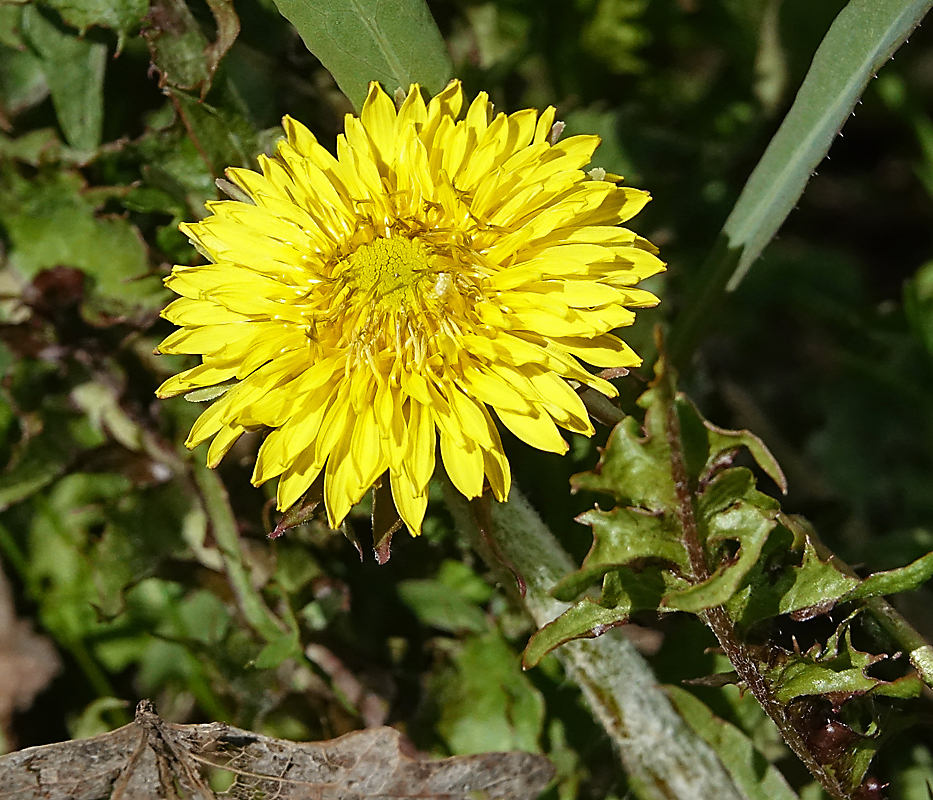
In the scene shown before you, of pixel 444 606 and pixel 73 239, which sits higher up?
pixel 73 239

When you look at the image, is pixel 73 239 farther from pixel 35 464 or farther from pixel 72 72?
pixel 35 464

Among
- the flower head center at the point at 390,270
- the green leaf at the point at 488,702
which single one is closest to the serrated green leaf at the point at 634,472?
the flower head center at the point at 390,270

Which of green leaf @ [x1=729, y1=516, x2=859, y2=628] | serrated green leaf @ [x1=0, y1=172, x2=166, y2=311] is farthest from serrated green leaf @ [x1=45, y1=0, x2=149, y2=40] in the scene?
green leaf @ [x1=729, y1=516, x2=859, y2=628]

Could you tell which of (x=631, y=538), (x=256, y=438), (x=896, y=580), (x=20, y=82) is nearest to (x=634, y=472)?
(x=631, y=538)

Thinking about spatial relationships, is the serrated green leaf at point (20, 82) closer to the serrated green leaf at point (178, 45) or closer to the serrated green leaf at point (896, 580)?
the serrated green leaf at point (178, 45)

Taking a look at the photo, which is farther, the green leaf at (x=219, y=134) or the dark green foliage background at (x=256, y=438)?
the dark green foliage background at (x=256, y=438)

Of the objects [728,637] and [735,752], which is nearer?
[728,637]

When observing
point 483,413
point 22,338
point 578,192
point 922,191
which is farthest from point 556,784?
point 922,191
